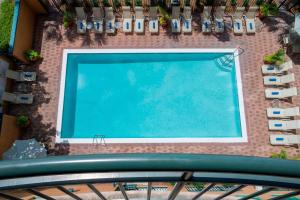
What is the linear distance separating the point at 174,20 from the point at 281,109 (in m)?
5.86

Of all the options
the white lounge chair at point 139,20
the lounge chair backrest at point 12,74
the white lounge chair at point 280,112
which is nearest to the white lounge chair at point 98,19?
the white lounge chair at point 139,20

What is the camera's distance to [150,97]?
44.1 ft

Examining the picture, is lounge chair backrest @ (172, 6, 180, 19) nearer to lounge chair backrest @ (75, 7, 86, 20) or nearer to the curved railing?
lounge chair backrest @ (75, 7, 86, 20)

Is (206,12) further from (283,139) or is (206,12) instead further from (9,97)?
(9,97)

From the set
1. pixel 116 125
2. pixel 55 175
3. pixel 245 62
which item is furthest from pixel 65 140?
pixel 55 175

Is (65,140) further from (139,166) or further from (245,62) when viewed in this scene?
(139,166)

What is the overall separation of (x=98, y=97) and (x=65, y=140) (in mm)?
2271

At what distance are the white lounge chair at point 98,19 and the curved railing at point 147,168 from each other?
1202cm

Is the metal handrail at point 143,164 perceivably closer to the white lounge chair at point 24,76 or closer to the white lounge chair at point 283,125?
the white lounge chair at point 283,125

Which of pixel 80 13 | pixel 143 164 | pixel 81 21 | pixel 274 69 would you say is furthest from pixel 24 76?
pixel 143 164

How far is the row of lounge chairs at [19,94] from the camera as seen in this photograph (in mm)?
12750

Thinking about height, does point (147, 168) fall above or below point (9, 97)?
below

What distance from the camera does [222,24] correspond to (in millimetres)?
13930

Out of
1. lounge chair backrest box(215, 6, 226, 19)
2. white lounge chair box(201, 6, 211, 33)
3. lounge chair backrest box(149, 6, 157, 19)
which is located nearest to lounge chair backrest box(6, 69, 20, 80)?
lounge chair backrest box(149, 6, 157, 19)
